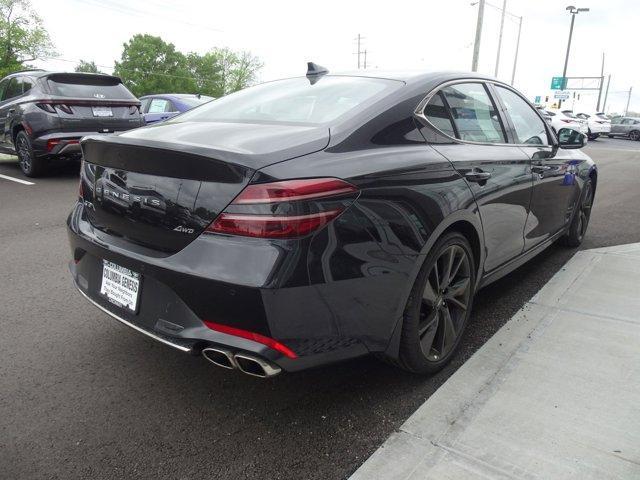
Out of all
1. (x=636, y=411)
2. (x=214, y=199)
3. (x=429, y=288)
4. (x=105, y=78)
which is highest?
(x=105, y=78)

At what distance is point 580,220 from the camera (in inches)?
196

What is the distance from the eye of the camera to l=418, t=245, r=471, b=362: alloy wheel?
253 centimetres

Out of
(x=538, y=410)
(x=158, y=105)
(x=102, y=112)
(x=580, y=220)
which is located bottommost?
(x=538, y=410)

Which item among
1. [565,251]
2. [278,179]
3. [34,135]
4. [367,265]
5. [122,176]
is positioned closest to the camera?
[278,179]

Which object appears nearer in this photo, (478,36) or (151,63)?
(478,36)

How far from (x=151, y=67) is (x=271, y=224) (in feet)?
260

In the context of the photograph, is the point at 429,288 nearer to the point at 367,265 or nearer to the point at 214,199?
the point at 367,265

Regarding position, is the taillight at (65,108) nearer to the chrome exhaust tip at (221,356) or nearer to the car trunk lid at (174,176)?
the car trunk lid at (174,176)

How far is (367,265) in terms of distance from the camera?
205cm

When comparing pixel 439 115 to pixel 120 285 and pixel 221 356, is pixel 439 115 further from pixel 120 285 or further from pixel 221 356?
pixel 120 285

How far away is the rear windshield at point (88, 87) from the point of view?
7.92 m

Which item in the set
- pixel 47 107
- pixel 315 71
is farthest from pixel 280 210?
pixel 47 107

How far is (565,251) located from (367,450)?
3595 millimetres

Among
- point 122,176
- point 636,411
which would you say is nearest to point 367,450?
point 636,411
